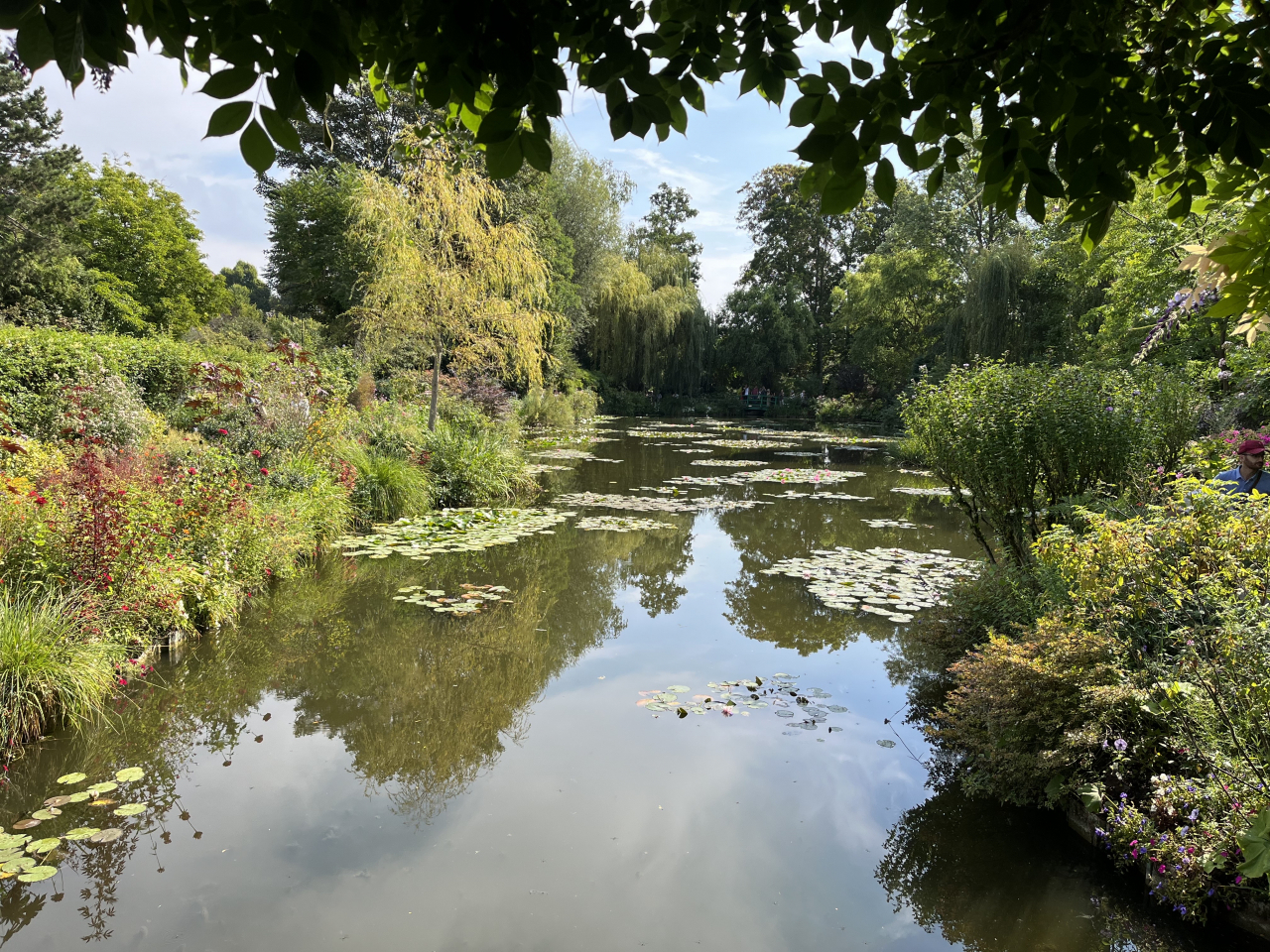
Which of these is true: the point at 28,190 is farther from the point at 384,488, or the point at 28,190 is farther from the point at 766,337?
the point at 766,337

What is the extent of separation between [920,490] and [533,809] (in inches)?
427

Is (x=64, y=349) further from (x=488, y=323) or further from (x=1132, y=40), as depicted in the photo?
(x=1132, y=40)

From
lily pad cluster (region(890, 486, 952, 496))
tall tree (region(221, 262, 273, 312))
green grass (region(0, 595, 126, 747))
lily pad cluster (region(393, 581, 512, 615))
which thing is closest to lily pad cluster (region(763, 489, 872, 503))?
lily pad cluster (region(890, 486, 952, 496))

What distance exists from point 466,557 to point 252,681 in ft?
10.3

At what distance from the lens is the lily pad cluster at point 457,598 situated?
587 centimetres

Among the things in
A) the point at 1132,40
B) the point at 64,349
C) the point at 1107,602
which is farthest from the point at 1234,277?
the point at 64,349

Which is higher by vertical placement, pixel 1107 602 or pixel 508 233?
pixel 508 233

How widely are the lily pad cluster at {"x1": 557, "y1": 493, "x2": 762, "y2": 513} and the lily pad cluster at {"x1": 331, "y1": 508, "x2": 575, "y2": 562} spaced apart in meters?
1.05

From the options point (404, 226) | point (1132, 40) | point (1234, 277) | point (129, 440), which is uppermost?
point (404, 226)

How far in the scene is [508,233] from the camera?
36.8 ft

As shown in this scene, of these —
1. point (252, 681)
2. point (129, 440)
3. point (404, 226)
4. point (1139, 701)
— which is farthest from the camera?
point (404, 226)

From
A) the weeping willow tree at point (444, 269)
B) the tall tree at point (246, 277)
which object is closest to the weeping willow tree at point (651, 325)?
the weeping willow tree at point (444, 269)

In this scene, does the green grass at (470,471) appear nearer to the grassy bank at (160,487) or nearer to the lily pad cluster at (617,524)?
the grassy bank at (160,487)

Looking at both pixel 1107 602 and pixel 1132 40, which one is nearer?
pixel 1132 40
